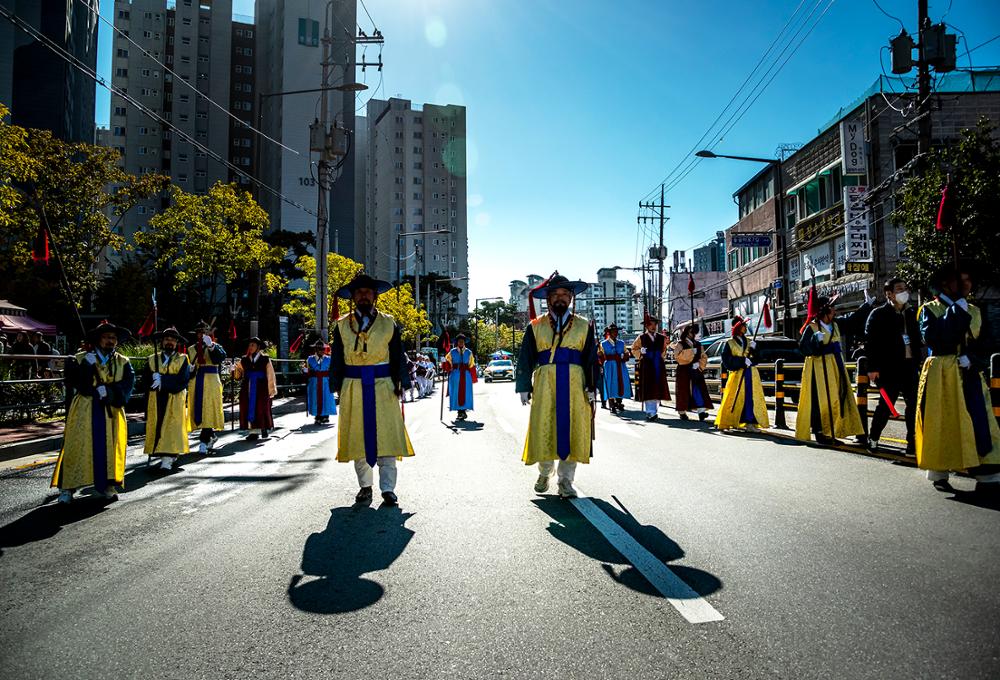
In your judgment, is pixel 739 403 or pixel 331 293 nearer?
pixel 739 403

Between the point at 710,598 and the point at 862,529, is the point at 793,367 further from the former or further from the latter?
the point at 710,598

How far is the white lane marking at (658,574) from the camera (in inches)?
113

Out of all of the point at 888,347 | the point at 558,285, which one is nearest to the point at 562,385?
the point at 558,285

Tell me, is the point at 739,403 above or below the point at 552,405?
below

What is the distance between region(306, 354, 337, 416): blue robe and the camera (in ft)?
44.9

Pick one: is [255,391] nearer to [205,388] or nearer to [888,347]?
[205,388]

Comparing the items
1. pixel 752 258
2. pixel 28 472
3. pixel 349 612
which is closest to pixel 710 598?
pixel 349 612

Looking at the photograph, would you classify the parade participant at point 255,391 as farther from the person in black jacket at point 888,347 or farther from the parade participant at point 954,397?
the parade participant at point 954,397

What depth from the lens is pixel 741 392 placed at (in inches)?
408

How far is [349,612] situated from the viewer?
9.89ft

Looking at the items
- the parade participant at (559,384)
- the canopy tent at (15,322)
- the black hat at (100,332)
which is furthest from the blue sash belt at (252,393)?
the canopy tent at (15,322)

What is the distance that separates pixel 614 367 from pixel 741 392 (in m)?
5.54

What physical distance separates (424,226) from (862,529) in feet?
315

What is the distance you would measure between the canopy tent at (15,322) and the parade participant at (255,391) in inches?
596
